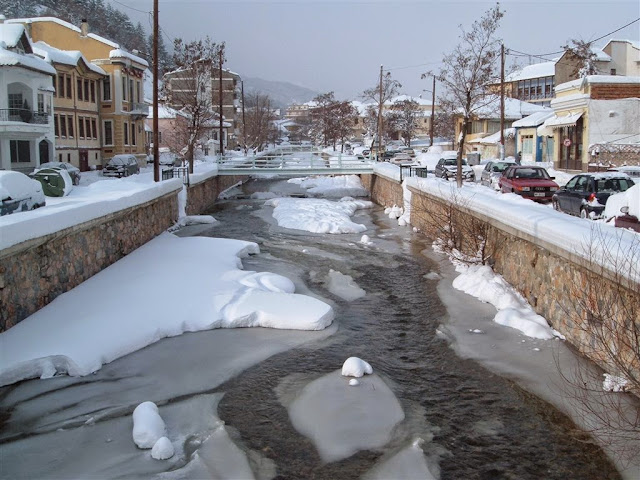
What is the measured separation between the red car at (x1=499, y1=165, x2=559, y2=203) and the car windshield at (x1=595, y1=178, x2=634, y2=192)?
4.89 metres

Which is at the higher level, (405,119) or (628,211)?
(405,119)

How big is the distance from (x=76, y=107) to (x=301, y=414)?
43.2 m

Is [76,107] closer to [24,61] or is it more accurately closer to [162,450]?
[24,61]

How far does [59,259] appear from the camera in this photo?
13.0 m

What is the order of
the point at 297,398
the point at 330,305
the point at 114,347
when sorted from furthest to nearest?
the point at 330,305, the point at 114,347, the point at 297,398

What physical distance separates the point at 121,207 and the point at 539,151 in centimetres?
4009

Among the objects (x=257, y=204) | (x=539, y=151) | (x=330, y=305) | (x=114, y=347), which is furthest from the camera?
(x=539, y=151)

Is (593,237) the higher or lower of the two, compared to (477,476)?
higher

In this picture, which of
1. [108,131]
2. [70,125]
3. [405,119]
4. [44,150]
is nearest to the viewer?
[44,150]

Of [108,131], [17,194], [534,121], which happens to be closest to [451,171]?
[534,121]

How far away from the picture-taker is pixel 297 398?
9.16 m

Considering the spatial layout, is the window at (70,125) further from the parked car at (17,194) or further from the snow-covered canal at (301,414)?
the snow-covered canal at (301,414)

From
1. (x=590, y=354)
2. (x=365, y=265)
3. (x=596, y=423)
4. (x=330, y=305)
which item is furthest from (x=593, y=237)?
(x=365, y=265)

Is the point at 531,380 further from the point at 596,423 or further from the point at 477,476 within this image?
the point at 477,476
